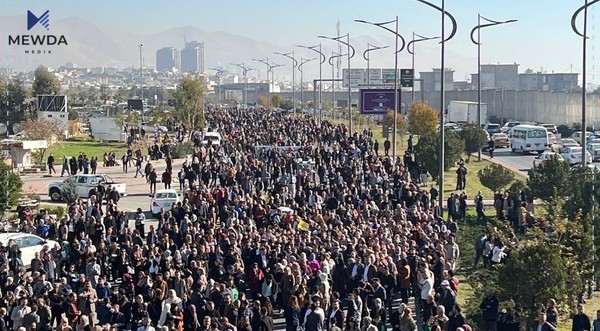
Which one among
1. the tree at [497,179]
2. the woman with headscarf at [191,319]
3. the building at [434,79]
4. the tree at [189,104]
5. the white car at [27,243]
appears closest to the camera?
the woman with headscarf at [191,319]

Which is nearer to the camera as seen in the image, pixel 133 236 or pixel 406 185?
pixel 133 236

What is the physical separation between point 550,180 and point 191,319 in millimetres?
17527

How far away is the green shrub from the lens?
2173 inches

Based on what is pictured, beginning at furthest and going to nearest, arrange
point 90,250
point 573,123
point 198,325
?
point 573,123 → point 90,250 → point 198,325

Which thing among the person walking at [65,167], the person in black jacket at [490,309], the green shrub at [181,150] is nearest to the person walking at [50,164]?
the person walking at [65,167]

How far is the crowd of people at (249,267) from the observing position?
16031mm

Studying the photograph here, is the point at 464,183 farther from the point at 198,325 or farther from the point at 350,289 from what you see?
the point at 198,325

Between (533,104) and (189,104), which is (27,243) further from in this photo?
(533,104)

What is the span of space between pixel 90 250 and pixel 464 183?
20.2 metres

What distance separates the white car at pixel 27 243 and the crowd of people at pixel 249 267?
568mm

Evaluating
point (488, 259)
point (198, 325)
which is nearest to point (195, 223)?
point (488, 259)

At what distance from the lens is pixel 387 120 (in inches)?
2625

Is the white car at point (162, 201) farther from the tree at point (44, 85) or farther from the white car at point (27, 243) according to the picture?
the tree at point (44, 85)

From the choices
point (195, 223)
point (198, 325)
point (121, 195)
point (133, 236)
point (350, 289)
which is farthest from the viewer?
point (121, 195)
